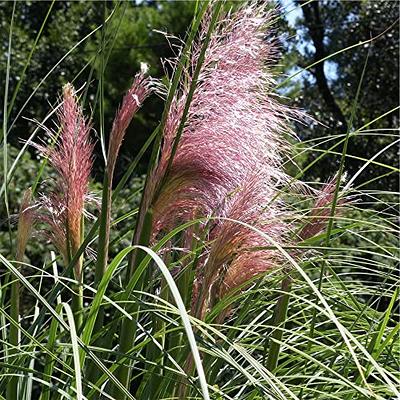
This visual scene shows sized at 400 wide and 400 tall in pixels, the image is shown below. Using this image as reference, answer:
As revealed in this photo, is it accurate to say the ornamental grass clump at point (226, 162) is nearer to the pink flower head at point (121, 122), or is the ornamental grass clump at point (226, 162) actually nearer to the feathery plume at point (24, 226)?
the pink flower head at point (121, 122)

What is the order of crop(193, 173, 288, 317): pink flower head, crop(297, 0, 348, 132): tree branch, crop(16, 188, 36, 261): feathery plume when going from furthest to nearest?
crop(297, 0, 348, 132): tree branch < crop(16, 188, 36, 261): feathery plume < crop(193, 173, 288, 317): pink flower head

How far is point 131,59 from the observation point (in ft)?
24.9

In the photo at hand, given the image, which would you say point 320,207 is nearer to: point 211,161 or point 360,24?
point 211,161

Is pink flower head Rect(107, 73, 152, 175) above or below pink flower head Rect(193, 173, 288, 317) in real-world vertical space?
above

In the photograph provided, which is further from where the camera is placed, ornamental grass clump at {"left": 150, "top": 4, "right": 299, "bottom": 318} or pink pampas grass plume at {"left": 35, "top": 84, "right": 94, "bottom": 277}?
pink pampas grass plume at {"left": 35, "top": 84, "right": 94, "bottom": 277}

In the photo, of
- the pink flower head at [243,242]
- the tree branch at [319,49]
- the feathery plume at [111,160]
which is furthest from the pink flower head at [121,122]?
the tree branch at [319,49]

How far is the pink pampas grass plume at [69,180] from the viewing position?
4.14ft

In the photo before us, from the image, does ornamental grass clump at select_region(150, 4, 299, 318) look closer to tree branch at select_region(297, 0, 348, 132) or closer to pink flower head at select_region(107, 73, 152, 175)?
pink flower head at select_region(107, 73, 152, 175)

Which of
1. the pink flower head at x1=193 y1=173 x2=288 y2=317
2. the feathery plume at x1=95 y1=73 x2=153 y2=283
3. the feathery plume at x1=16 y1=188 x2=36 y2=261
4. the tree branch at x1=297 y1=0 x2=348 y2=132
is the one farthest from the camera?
the tree branch at x1=297 y1=0 x2=348 y2=132

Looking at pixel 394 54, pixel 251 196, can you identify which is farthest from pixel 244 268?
pixel 394 54

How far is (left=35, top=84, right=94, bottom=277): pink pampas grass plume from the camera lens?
1.26m

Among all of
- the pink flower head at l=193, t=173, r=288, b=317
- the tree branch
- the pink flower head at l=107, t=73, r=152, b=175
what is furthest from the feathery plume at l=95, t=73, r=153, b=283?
the tree branch

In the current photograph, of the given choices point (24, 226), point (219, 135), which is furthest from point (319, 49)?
point (219, 135)

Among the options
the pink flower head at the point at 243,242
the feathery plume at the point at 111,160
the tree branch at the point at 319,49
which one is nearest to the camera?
the pink flower head at the point at 243,242
